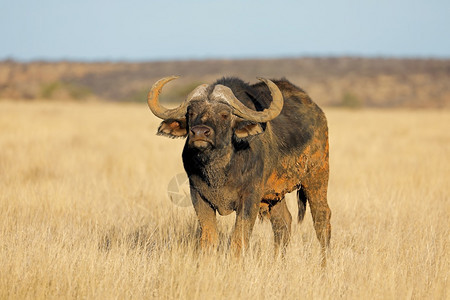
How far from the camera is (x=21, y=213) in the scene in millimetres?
7551

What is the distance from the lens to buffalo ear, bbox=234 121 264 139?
563 centimetres

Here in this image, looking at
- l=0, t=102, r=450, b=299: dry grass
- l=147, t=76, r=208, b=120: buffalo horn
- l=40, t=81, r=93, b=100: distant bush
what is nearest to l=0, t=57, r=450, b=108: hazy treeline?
l=40, t=81, r=93, b=100: distant bush

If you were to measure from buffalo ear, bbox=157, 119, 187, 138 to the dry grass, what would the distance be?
109 cm

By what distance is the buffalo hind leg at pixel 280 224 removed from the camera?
271 inches

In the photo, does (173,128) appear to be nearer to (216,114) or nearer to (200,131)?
(216,114)

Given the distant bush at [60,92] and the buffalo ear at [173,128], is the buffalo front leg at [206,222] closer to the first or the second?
the buffalo ear at [173,128]

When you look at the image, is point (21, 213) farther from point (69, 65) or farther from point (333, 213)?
point (69, 65)

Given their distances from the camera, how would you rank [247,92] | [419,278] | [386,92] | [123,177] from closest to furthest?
1. [419,278]
2. [247,92]
3. [123,177]
4. [386,92]

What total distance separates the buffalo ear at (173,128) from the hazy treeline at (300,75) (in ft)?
229

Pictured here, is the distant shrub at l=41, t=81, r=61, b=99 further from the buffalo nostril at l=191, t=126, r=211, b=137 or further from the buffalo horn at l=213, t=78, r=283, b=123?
the buffalo nostril at l=191, t=126, r=211, b=137

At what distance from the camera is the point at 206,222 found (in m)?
5.84

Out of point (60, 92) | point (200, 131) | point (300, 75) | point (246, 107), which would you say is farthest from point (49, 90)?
point (200, 131)

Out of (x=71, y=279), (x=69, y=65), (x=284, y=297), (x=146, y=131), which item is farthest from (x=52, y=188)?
(x=69, y=65)

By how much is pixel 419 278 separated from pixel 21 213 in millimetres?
4758
